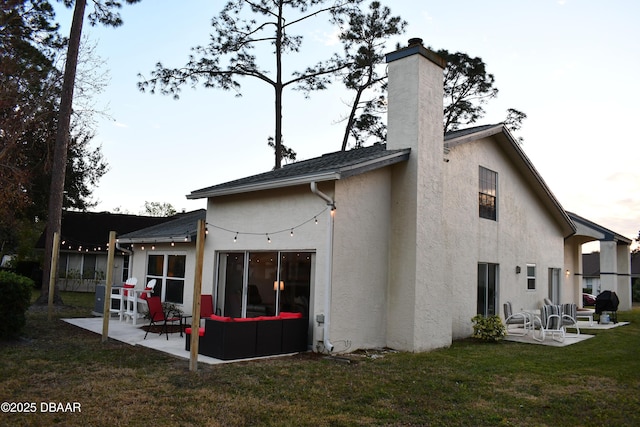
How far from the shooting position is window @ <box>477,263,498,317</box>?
1281 cm

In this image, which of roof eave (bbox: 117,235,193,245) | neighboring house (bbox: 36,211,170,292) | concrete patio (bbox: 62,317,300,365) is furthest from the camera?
neighboring house (bbox: 36,211,170,292)

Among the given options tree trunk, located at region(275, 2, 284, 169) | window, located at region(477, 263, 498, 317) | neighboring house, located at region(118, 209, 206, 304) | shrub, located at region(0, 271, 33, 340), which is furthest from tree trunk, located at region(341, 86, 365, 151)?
shrub, located at region(0, 271, 33, 340)

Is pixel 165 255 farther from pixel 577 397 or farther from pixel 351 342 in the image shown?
pixel 577 397

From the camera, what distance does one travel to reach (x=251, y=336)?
8.59m

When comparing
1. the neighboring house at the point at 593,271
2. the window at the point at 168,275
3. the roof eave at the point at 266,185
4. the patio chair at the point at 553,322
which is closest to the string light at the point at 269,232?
the roof eave at the point at 266,185

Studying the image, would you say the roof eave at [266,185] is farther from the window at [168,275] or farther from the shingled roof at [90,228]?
the shingled roof at [90,228]

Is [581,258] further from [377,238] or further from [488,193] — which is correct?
[377,238]

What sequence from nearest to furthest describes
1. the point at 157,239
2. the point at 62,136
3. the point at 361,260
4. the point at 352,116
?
the point at 361,260 < the point at 157,239 < the point at 62,136 < the point at 352,116

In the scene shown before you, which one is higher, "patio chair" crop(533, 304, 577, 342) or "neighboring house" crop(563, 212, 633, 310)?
"neighboring house" crop(563, 212, 633, 310)

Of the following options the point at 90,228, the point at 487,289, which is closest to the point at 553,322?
the point at 487,289

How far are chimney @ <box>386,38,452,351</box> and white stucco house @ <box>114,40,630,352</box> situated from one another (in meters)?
0.02

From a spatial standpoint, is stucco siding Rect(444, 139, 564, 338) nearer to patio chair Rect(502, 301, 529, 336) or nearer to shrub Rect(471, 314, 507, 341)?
patio chair Rect(502, 301, 529, 336)

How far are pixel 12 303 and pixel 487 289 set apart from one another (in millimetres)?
11259

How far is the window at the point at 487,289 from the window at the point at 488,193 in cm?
143
